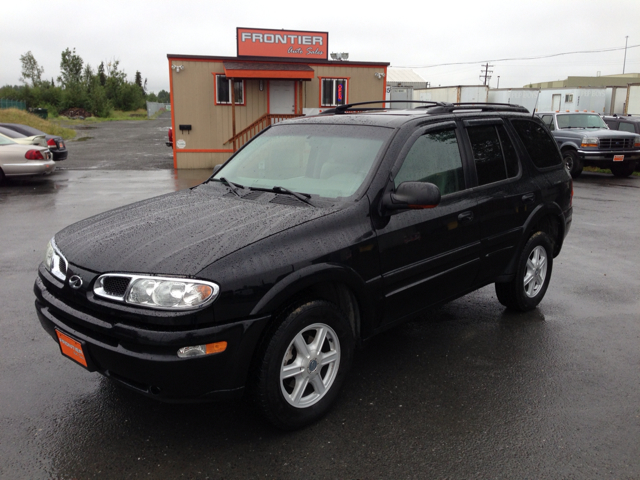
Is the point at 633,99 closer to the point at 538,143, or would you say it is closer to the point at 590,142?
the point at 590,142

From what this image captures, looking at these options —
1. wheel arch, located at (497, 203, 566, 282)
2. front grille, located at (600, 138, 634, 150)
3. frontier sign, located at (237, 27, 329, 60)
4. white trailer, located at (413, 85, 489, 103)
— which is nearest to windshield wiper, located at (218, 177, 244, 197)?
wheel arch, located at (497, 203, 566, 282)

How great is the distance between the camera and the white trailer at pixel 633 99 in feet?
91.8

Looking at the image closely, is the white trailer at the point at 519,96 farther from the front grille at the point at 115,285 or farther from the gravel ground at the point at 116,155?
the front grille at the point at 115,285

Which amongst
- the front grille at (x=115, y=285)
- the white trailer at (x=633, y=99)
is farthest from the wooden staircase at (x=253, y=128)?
the white trailer at (x=633, y=99)

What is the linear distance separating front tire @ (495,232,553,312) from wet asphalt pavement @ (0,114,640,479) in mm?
A: 153

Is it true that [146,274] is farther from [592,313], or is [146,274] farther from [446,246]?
[592,313]

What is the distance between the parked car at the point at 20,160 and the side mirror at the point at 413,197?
13211 millimetres

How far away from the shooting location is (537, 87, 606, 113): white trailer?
30.6 metres

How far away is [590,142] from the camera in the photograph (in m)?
15.5

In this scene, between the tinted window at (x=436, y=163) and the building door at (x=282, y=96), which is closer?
the tinted window at (x=436, y=163)

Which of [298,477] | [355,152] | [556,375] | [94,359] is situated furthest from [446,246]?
[94,359]

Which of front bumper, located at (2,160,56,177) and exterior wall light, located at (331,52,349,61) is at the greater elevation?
exterior wall light, located at (331,52,349,61)

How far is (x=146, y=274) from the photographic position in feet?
8.87

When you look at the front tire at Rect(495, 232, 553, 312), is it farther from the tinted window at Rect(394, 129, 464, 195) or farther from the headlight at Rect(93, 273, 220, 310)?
the headlight at Rect(93, 273, 220, 310)
